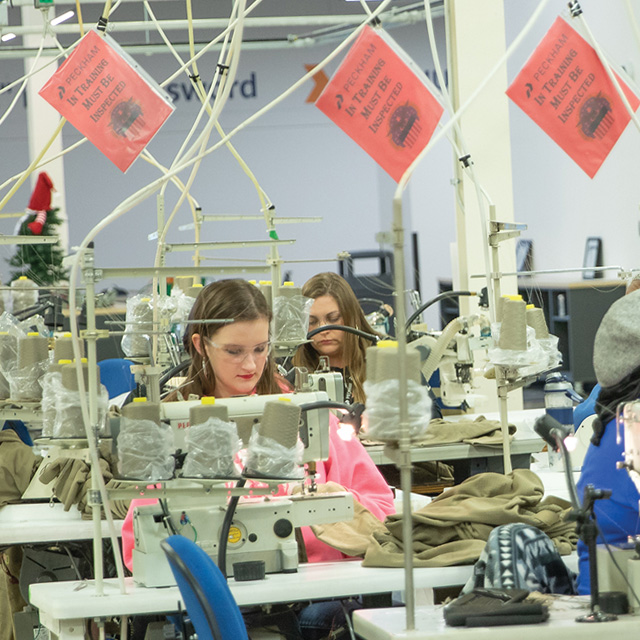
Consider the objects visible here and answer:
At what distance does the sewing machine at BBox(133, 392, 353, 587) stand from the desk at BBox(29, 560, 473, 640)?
0.17 feet

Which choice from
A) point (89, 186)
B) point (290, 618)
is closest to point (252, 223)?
point (89, 186)

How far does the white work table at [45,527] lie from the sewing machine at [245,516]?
515 mm

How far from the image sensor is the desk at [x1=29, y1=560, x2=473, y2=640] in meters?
1.96

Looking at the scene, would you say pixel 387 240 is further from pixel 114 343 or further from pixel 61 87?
pixel 114 343

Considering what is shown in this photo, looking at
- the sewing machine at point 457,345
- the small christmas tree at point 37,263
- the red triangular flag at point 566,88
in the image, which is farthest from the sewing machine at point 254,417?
the small christmas tree at point 37,263

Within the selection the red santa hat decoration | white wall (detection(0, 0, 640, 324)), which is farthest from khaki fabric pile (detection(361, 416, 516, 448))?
white wall (detection(0, 0, 640, 324))

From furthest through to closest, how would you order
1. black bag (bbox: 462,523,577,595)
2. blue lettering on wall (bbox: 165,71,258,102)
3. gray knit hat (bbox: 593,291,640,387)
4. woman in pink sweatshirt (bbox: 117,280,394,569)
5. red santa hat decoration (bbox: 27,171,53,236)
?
blue lettering on wall (bbox: 165,71,258,102) → red santa hat decoration (bbox: 27,171,53,236) → woman in pink sweatshirt (bbox: 117,280,394,569) → black bag (bbox: 462,523,577,595) → gray knit hat (bbox: 593,291,640,387)

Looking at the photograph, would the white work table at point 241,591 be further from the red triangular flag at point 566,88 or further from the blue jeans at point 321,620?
the red triangular flag at point 566,88

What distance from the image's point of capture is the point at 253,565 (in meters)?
2.12

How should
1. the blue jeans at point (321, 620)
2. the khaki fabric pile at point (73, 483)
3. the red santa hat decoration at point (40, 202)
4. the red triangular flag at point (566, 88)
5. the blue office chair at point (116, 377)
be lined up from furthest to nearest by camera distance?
the red santa hat decoration at point (40, 202) → the blue office chair at point (116, 377) → the khaki fabric pile at point (73, 483) → the red triangular flag at point (566, 88) → the blue jeans at point (321, 620)

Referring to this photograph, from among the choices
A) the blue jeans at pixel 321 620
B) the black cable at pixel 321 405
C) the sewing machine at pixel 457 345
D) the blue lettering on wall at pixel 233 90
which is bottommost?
the blue jeans at pixel 321 620

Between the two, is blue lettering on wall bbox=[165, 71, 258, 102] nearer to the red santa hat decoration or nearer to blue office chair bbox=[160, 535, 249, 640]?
the red santa hat decoration

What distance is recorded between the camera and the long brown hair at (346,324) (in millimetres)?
3922

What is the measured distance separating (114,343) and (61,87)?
2851mm
